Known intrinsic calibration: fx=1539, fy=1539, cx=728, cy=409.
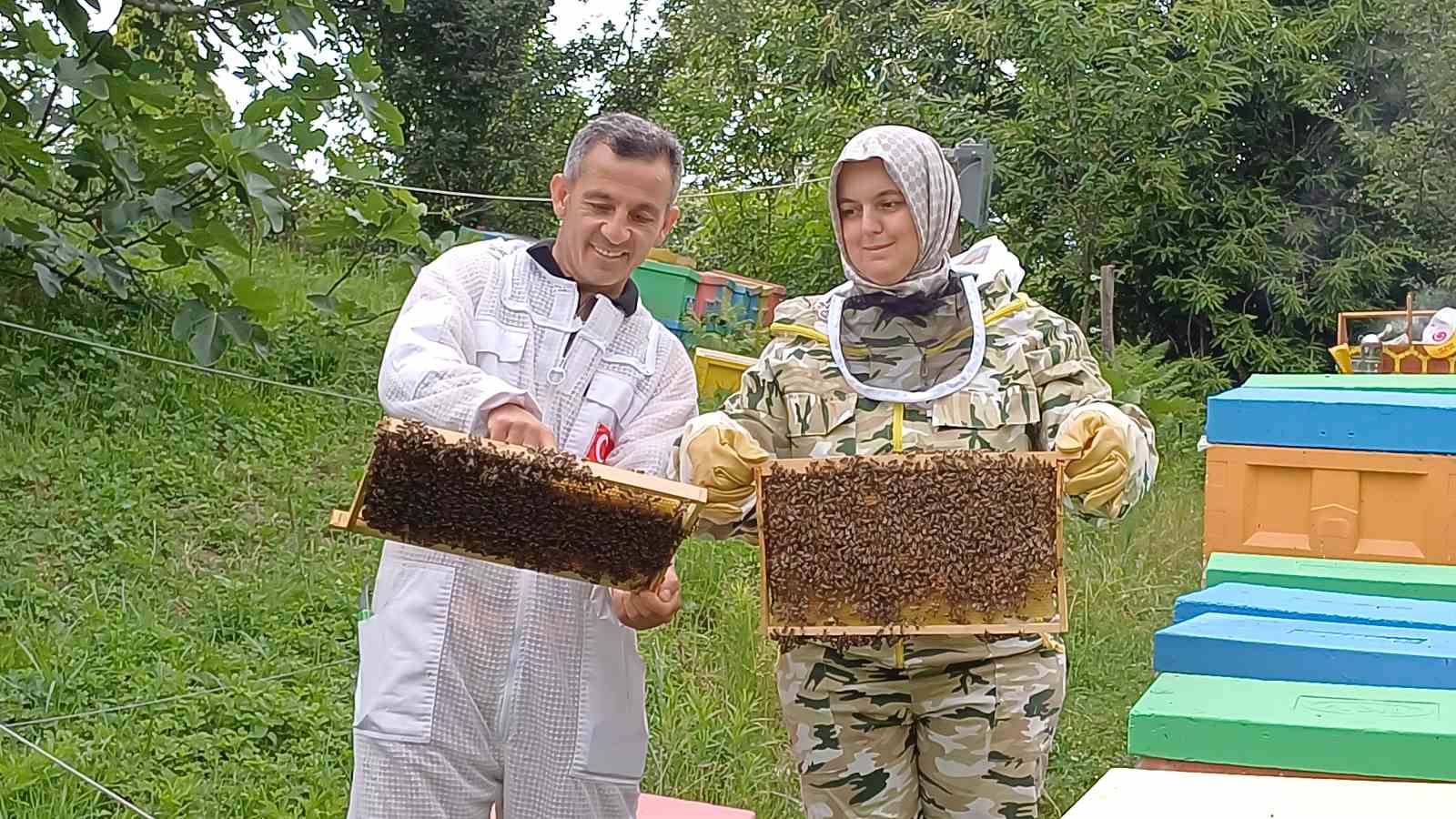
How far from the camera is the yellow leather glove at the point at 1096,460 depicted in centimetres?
229

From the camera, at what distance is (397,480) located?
208 centimetres

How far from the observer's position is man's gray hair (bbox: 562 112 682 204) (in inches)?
90.0

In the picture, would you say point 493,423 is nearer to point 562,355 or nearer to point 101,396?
point 562,355

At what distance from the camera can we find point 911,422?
243 centimetres

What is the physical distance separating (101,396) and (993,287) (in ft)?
14.3

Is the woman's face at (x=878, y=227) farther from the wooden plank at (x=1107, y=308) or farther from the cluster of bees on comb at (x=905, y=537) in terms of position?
the wooden plank at (x=1107, y=308)

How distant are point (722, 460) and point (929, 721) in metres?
0.54

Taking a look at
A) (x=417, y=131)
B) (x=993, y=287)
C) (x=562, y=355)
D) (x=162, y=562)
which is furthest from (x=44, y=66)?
(x=417, y=131)

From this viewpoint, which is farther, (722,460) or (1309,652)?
(1309,652)

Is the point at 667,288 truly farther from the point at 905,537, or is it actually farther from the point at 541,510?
the point at 541,510

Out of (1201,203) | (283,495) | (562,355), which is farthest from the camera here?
(1201,203)

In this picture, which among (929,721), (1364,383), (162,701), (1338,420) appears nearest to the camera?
(929,721)

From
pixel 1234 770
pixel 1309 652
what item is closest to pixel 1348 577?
pixel 1309 652

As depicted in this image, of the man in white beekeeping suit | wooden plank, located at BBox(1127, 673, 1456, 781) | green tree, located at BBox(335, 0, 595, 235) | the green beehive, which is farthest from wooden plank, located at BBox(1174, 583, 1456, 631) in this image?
green tree, located at BBox(335, 0, 595, 235)
